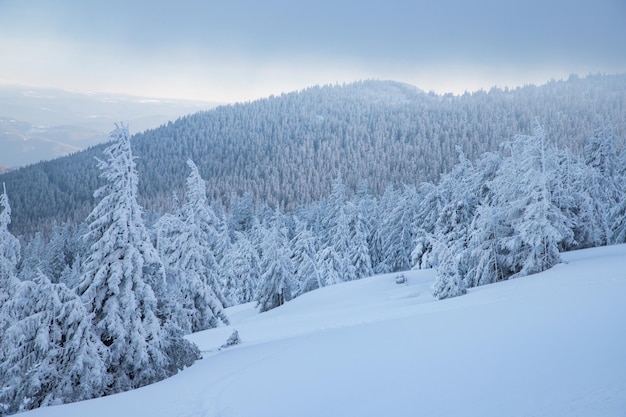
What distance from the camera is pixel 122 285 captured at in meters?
15.0

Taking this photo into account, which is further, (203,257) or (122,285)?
(203,257)

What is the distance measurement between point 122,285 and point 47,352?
9.49 ft

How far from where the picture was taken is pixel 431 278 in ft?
111

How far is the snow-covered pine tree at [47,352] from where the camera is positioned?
42.5ft

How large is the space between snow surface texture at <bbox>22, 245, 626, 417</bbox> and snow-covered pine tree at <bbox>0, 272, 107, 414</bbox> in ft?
3.97

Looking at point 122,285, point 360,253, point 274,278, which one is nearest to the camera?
point 122,285

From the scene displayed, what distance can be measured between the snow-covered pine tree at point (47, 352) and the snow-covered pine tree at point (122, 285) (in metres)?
0.72

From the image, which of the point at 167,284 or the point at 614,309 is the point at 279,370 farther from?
the point at 614,309

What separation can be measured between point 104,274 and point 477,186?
30630 millimetres

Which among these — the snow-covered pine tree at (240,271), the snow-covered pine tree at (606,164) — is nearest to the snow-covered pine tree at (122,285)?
the snow-covered pine tree at (240,271)

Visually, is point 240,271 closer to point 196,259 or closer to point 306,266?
point 306,266

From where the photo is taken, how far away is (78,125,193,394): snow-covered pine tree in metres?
14.4

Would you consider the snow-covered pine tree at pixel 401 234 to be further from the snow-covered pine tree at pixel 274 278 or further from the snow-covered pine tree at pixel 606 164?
the snow-covered pine tree at pixel 606 164

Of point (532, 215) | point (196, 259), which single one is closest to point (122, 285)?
point (196, 259)
